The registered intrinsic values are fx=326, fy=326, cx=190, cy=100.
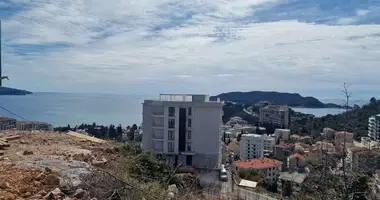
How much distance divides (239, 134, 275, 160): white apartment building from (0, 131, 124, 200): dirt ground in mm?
27289

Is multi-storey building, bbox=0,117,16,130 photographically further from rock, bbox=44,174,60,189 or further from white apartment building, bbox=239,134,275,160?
white apartment building, bbox=239,134,275,160

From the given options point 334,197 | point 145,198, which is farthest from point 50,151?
point 334,197

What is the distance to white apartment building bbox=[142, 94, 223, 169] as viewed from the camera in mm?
15250

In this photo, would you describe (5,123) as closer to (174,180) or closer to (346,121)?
(174,180)

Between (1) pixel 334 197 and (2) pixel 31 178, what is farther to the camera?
(2) pixel 31 178

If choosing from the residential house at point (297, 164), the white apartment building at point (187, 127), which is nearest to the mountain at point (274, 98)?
the residential house at point (297, 164)

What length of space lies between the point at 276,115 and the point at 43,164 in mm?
49212

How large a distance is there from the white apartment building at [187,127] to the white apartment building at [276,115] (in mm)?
34136

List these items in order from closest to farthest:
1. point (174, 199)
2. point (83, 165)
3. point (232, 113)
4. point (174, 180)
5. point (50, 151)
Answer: point (174, 199) < point (83, 165) < point (50, 151) < point (174, 180) < point (232, 113)

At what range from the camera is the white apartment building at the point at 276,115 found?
48.8 m

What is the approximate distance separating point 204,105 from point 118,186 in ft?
40.3

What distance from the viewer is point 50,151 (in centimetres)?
471

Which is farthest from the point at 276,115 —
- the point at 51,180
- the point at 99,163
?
the point at 51,180

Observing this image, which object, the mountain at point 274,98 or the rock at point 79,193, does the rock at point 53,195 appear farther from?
the mountain at point 274,98
